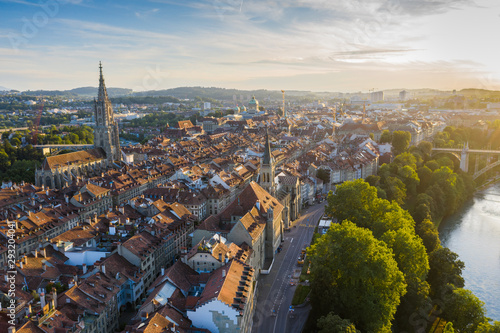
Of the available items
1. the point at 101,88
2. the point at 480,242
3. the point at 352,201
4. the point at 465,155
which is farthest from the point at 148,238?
the point at 465,155

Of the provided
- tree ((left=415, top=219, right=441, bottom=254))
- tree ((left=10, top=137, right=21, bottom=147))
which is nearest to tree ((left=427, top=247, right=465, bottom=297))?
tree ((left=415, top=219, right=441, bottom=254))

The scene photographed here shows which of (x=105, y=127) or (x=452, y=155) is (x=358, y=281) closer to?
(x=105, y=127)

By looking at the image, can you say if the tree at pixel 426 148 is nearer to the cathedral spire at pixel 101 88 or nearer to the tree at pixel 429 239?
the tree at pixel 429 239

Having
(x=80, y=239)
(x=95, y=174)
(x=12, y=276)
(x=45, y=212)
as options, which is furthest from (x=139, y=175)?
(x=12, y=276)

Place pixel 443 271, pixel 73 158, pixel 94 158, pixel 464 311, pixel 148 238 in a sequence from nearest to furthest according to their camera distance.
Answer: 1. pixel 464 311
2. pixel 443 271
3. pixel 148 238
4. pixel 73 158
5. pixel 94 158

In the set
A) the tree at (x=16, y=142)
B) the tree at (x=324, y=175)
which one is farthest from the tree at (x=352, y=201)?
the tree at (x=16, y=142)

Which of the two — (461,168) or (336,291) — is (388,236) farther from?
(461,168)
